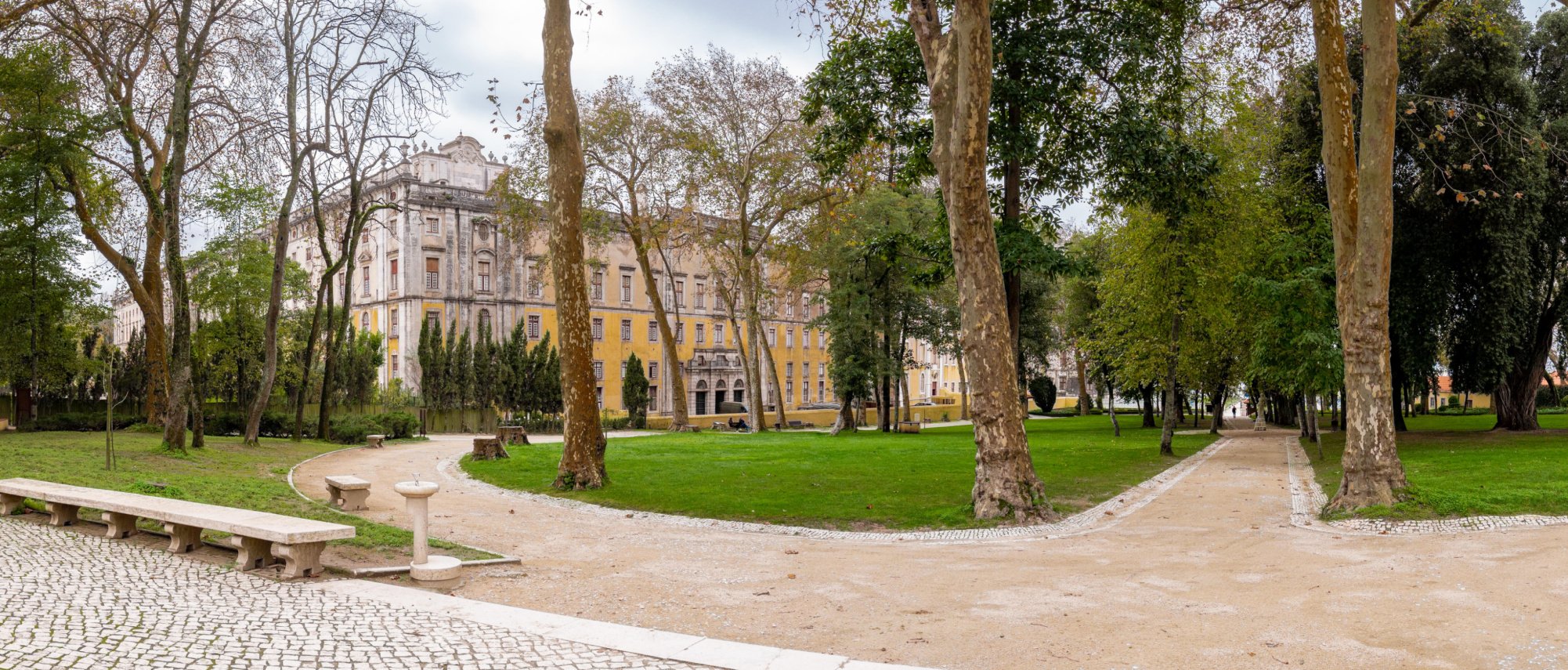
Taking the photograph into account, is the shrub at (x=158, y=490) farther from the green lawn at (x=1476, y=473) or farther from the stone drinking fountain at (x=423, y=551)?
the green lawn at (x=1476, y=473)

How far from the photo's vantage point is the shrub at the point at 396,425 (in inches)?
1240

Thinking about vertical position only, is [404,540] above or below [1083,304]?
below

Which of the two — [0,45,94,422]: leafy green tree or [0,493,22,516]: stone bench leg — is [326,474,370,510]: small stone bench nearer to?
[0,493,22,516]: stone bench leg

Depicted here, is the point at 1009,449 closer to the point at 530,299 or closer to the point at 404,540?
the point at 404,540

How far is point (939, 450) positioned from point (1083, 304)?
66.7ft

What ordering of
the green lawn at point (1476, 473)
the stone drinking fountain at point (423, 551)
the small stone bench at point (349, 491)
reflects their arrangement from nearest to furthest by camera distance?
the stone drinking fountain at point (423, 551), the green lawn at point (1476, 473), the small stone bench at point (349, 491)

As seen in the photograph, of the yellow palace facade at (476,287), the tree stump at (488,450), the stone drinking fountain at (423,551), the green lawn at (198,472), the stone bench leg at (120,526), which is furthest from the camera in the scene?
the yellow palace facade at (476,287)

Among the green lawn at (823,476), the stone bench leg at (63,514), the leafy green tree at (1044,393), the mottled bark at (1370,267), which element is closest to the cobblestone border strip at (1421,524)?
the mottled bark at (1370,267)

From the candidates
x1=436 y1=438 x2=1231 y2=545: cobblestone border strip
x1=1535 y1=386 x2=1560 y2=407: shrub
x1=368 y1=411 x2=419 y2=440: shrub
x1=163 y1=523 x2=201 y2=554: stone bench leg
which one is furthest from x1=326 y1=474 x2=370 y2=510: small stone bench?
x1=1535 y1=386 x2=1560 y2=407: shrub

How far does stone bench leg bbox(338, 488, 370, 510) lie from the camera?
11812 millimetres

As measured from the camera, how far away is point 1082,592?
23.5 ft

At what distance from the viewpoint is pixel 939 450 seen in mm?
23391

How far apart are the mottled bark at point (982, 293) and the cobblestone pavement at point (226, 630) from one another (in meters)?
7.15

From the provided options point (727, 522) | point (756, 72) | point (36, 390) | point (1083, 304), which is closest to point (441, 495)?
point (727, 522)
